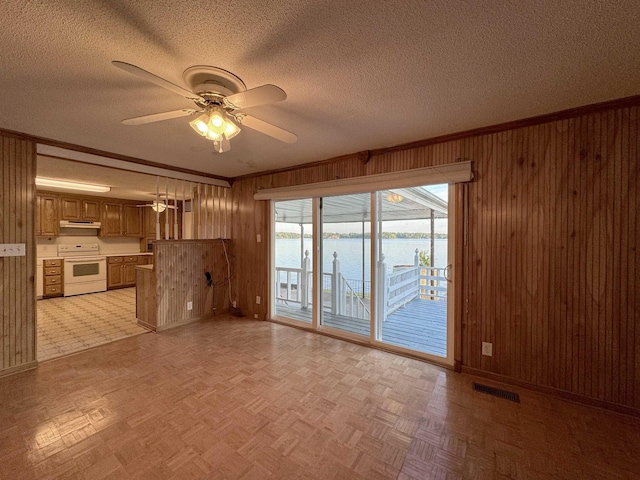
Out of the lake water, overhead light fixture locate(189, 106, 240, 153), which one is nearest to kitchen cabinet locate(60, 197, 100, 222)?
the lake water

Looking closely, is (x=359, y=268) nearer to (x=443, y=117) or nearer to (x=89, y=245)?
(x=443, y=117)

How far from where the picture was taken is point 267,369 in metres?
2.56

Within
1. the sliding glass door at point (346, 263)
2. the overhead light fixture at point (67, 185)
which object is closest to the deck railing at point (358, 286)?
the sliding glass door at point (346, 263)

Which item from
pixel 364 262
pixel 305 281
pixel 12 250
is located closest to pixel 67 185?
pixel 12 250

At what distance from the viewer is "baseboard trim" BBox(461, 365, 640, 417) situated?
76.2 inches

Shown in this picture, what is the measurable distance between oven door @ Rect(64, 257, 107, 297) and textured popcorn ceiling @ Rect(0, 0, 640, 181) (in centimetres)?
441

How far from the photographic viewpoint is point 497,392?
220cm

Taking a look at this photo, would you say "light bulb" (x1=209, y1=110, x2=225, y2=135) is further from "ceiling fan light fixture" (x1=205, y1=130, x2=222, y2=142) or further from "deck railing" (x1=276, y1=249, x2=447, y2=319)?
"deck railing" (x1=276, y1=249, x2=447, y2=319)

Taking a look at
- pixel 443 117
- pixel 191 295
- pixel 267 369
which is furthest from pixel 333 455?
pixel 191 295

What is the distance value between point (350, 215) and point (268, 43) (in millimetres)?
2369

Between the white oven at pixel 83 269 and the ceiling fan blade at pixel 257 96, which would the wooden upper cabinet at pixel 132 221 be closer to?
the white oven at pixel 83 269

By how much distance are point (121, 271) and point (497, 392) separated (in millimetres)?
7851

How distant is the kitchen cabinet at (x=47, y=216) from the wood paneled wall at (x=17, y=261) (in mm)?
3994

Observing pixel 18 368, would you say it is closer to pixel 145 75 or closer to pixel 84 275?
pixel 145 75
